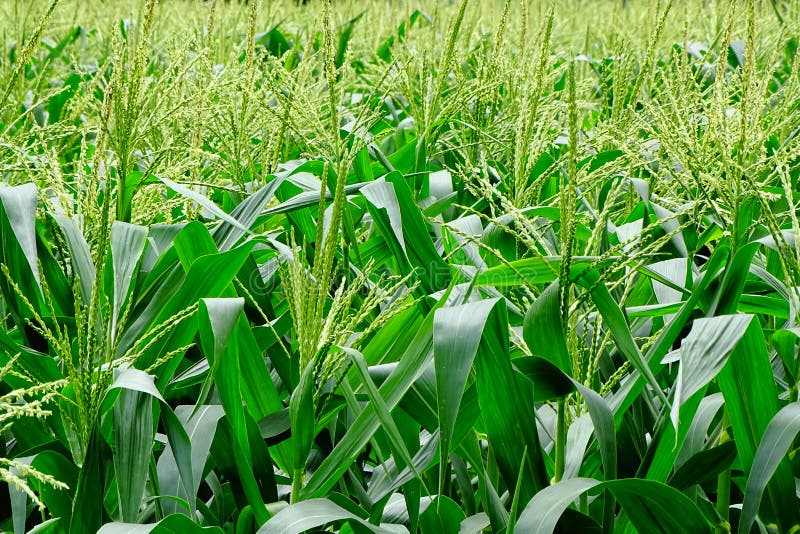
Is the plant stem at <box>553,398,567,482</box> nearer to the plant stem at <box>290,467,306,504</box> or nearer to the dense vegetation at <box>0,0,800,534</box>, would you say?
the dense vegetation at <box>0,0,800,534</box>

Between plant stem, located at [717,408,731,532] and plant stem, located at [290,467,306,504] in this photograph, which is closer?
plant stem, located at [290,467,306,504]

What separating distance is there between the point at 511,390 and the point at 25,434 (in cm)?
71

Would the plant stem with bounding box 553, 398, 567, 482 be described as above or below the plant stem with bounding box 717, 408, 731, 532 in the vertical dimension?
above

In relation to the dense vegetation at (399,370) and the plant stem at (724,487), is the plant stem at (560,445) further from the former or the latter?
the plant stem at (724,487)

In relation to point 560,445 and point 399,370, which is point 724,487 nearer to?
point 560,445

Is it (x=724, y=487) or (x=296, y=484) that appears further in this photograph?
(x=724, y=487)

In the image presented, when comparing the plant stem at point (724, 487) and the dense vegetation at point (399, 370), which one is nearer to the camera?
the dense vegetation at point (399, 370)

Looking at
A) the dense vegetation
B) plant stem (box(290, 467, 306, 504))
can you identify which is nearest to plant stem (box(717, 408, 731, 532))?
Answer: the dense vegetation

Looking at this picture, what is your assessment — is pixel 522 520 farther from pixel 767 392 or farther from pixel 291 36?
pixel 291 36

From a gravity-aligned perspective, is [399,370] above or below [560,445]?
above

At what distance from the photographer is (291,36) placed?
536 cm

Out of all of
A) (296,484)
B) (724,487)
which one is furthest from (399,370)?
(724,487)

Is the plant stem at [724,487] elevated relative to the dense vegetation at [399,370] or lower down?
lower down

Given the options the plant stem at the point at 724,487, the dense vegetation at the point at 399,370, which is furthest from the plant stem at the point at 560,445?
the plant stem at the point at 724,487
